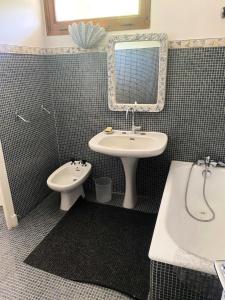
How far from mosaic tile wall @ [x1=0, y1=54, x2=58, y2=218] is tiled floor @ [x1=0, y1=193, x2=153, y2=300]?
235mm

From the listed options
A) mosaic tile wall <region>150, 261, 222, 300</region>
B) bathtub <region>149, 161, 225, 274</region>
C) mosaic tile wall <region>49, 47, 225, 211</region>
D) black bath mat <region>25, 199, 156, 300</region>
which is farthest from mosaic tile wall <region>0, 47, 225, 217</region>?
mosaic tile wall <region>150, 261, 222, 300</region>

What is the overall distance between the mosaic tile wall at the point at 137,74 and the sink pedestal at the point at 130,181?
59 centimetres

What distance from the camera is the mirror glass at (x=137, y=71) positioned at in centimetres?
206

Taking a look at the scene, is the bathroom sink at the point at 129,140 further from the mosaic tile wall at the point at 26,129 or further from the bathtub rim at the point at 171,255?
the bathtub rim at the point at 171,255

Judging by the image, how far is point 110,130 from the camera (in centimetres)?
230

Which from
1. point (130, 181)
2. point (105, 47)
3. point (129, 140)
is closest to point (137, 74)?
point (105, 47)

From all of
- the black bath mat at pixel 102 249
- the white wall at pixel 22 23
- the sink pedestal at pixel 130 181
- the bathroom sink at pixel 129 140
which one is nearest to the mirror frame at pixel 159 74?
the bathroom sink at pixel 129 140

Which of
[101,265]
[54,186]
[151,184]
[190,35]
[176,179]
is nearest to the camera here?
[101,265]

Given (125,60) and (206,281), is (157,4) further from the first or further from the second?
(206,281)

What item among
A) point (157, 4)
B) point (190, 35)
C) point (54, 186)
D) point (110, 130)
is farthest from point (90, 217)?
point (157, 4)

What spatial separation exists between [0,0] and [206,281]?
2350 mm

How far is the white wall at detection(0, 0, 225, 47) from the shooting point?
5.98ft

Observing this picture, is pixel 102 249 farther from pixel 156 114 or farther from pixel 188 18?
pixel 188 18

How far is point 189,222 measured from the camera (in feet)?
6.36
